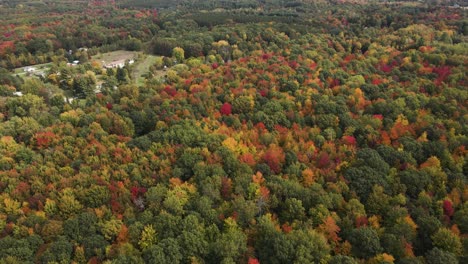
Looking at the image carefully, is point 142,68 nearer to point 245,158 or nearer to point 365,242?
point 245,158

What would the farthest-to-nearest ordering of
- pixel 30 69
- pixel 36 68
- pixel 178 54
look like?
pixel 178 54 < pixel 36 68 < pixel 30 69

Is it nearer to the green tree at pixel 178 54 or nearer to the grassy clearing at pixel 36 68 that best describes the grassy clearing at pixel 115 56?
the grassy clearing at pixel 36 68

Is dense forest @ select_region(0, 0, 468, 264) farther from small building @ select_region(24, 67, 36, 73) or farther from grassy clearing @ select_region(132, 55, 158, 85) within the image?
grassy clearing @ select_region(132, 55, 158, 85)

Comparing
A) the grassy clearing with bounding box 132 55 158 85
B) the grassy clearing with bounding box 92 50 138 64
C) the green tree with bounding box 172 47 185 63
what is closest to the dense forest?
the grassy clearing with bounding box 132 55 158 85

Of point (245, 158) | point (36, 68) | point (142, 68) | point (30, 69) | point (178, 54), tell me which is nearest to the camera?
point (245, 158)

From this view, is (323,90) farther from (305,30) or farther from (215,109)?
(305,30)

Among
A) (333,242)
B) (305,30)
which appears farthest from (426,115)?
(305,30)

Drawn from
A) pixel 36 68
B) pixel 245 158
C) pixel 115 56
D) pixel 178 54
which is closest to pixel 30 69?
pixel 36 68

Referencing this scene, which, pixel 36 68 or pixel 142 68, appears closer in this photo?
pixel 142 68

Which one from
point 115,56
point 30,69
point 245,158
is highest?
point 245,158

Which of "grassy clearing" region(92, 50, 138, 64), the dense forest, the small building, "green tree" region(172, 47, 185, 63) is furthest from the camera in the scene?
"grassy clearing" region(92, 50, 138, 64)
